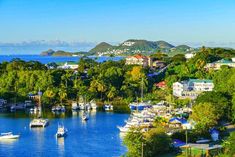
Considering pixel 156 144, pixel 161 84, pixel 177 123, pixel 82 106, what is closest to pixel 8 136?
pixel 156 144

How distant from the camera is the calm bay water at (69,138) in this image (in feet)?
48.2

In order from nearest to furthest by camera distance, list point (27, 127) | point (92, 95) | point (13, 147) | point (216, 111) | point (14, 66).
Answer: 1. point (13, 147)
2. point (216, 111)
3. point (27, 127)
4. point (92, 95)
5. point (14, 66)

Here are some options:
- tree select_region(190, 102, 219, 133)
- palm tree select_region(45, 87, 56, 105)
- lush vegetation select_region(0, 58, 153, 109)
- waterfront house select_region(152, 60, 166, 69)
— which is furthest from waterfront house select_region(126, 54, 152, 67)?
tree select_region(190, 102, 219, 133)

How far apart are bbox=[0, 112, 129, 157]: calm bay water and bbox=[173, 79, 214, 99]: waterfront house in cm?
585

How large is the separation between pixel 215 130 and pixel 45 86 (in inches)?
537

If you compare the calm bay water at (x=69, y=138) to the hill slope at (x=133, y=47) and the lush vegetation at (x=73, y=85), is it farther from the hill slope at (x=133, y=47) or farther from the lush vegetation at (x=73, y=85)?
the hill slope at (x=133, y=47)

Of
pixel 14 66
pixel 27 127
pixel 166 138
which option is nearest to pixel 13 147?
pixel 27 127

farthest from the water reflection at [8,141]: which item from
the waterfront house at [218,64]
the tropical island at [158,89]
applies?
the waterfront house at [218,64]

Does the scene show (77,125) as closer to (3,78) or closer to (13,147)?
(13,147)

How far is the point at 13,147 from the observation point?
51.0 feet

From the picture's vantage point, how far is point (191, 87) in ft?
91.7

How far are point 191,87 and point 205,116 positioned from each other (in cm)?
1107

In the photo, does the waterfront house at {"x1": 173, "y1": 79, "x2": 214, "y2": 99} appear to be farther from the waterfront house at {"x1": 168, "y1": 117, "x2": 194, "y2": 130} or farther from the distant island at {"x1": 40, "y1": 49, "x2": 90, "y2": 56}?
the distant island at {"x1": 40, "y1": 49, "x2": 90, "y2": 56}

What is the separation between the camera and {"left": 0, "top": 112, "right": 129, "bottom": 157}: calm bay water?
48.2 ft
